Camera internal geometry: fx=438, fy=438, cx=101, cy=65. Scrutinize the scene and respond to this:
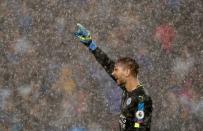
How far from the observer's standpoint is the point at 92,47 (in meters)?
3.25

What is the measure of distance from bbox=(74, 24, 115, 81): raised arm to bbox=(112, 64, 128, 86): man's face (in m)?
0.21

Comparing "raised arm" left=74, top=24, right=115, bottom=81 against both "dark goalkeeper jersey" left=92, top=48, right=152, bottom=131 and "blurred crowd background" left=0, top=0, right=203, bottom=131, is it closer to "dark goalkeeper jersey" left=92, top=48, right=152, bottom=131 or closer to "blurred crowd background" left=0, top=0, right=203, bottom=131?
"dark goalkeeper jersey" left=92, top=48, right=152, bottom=131

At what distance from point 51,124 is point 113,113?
68 centimetres

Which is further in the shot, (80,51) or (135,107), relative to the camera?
(80,51)

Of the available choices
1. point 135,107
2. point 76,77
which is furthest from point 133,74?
point 76,77

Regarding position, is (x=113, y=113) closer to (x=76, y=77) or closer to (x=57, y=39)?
(x=76, y=77)

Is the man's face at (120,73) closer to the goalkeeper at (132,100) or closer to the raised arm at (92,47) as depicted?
the goalkeeper at (132,100)

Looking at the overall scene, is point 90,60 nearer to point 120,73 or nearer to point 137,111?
point 120,73

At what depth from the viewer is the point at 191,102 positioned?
187 inches

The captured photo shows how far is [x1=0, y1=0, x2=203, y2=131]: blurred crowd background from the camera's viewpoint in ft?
15.4

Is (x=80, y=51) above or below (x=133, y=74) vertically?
above

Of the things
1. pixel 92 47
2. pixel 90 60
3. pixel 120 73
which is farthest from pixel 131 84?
pixel 90 60

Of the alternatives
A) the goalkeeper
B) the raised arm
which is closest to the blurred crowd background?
the raised arm

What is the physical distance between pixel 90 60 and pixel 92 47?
1.49 metres
